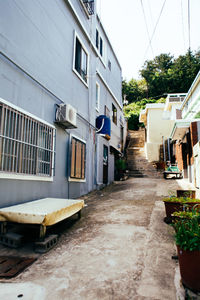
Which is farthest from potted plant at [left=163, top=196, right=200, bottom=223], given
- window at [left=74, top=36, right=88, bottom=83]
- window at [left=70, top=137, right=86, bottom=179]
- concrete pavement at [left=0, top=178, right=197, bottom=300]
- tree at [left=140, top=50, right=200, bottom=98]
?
tree at [left=140, top=50, right=200, bottom=98]

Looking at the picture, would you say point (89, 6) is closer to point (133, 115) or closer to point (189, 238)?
point (189, 238)

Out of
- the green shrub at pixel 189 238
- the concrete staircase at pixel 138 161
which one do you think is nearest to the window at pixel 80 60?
the green shrub at pixel 189 238

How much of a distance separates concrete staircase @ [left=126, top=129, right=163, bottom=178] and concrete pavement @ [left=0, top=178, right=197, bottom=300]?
33.1 ft

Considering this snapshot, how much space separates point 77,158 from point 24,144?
268 centimetres

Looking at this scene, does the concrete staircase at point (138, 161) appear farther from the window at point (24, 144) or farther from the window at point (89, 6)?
the window at point (24, 144)

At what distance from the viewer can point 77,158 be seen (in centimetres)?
690

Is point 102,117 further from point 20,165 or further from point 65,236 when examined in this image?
point 65,236

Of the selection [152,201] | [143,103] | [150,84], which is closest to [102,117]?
[152,201]

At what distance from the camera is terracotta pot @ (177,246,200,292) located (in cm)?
210

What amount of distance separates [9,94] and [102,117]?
18.7ft

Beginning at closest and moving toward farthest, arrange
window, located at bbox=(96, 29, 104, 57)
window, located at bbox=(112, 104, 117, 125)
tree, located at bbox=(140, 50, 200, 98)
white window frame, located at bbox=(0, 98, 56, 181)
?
white window frame, located at bbox=(0, 98, 56, 181) → window, located at bbox=(96, 29, 104, 57) → window, located at bbox=(112, 104, 117, 125) → tree, located at bbox=(140, 50, 200, 98)

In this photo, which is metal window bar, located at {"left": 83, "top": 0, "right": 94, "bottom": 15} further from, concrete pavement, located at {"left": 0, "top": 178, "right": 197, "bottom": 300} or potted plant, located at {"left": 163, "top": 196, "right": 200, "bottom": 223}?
concrete pavement, located at {"left": 0, "top": 178, "right": 197, "bottom": 300}

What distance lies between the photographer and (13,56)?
417cm

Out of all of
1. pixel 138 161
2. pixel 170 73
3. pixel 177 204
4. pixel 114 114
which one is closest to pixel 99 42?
pixel 114 114
